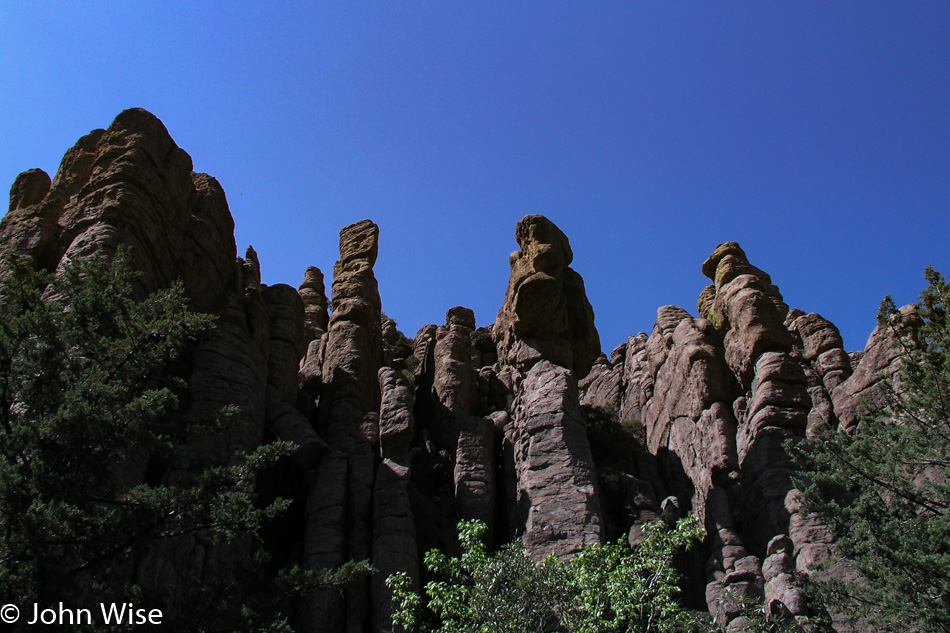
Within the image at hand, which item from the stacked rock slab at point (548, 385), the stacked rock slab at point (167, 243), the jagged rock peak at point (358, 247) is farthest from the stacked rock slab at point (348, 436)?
the stacked rock slab at point (548, 385)

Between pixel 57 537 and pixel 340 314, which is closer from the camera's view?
pixel 57 537

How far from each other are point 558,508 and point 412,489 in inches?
207

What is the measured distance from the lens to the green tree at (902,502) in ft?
47.6

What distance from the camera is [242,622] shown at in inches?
485

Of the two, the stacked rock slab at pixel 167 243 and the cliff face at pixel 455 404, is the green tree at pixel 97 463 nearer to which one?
the stacked rock slab at pixel 167 243

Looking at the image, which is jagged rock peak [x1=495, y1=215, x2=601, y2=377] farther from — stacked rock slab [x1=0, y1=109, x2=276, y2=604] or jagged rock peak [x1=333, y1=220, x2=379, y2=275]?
stacked rock slab [x1=0, y1=109, x2=276, y2=604]

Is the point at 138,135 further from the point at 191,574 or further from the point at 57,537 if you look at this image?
the point at 57,537

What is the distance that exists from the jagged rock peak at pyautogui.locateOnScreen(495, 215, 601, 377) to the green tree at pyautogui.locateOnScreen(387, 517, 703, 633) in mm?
14581

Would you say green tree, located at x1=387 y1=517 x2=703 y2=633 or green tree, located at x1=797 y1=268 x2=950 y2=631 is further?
green tree, located at x1=387 y1=517 x2=703 y2=633

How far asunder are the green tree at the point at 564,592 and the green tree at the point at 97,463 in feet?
8.62

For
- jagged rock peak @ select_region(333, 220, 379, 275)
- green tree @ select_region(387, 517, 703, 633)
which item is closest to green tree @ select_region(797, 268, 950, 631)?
green tree @ select_region(387, 517, 703, 633)

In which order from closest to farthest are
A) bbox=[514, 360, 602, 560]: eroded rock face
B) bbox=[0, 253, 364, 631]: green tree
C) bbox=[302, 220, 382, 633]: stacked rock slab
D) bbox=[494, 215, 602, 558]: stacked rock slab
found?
1. bbox=[0, 253, 364, 631]: green tree
2. bbox=[302, 220, 382, 633]: stacked rock slab
3. bbox=[514, 360, 602, 560]: eroded rock face
4. bbox=[494, 215, 602, 558]: stacked rock slab

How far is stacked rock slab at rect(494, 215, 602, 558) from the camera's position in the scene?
24125mm

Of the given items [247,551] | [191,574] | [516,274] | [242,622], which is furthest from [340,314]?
[242,622]
